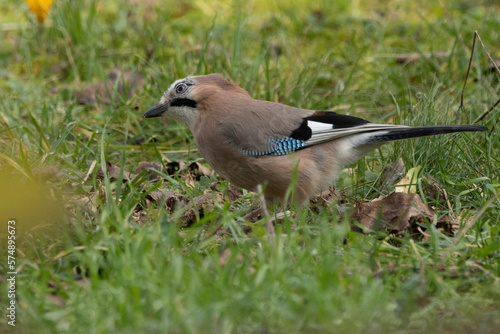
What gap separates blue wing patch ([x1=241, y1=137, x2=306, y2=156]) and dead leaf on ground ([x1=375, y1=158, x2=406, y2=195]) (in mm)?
572

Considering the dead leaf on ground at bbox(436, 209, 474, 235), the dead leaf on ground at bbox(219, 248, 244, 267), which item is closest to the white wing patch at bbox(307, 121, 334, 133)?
the dead leaf on ground at bbox(436, 209, 474, 235)

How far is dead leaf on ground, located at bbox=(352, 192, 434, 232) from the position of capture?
3760mm

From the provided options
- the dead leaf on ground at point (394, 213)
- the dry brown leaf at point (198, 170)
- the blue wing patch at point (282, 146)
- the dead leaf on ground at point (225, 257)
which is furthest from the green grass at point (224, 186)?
the blue wing patch at point (282, 146)

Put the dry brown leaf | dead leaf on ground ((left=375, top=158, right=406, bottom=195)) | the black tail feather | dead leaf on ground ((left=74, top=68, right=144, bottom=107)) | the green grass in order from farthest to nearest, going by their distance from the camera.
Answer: dead leaf on ground ((left=74, top=68, right=144, bottom=107)) → the dry brown leaf → dead leaf on ground ((left=375, top=158, right=406, bottom=195)) → the black tail feather → the green grass

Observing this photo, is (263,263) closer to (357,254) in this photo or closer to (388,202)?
(357,254)

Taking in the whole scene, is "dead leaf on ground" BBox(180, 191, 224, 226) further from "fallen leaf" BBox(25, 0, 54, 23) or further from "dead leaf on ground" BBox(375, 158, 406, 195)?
"fallen leaf" BBox(25, 0, 54, 23)

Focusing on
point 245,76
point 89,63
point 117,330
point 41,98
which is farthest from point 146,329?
point 89,63

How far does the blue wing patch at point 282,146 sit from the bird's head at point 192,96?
45cm

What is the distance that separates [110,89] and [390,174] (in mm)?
2743

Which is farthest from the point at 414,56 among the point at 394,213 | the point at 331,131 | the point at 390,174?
the point at 394,213

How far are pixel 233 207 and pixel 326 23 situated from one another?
3722 mm

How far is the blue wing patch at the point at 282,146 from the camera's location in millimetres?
4164

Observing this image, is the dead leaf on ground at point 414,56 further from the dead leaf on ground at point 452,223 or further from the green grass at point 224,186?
the dead leaf on ground at point 452,223

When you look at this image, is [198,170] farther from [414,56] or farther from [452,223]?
[414,56]
